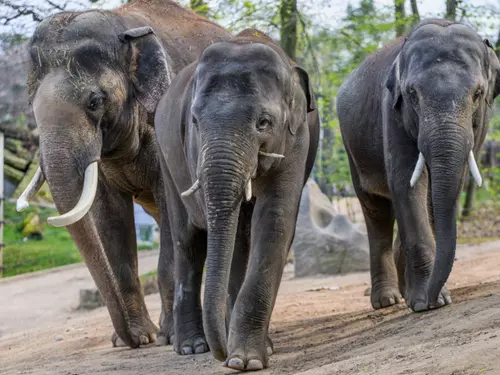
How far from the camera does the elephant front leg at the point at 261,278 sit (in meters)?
6.51

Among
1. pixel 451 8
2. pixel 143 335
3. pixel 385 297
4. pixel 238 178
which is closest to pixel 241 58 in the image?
pixel 238 178

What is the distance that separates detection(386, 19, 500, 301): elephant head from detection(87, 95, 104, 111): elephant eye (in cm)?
216

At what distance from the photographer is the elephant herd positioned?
650 cm

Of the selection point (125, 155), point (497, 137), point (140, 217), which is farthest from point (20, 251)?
point (125, 155)

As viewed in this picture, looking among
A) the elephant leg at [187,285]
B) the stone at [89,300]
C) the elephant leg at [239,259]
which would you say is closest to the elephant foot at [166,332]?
the elephant leg at [187,285]

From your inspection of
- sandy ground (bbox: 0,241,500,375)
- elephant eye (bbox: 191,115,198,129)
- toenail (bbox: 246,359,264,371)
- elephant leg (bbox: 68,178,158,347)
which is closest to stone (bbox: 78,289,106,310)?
sandy ground (bbox: 0,241,500,375)

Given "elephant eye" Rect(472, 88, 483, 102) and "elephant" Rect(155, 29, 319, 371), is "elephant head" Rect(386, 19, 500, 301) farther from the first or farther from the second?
"elephant" Rect(155, 29, 319, 371)

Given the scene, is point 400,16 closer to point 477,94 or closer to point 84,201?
point 477,94

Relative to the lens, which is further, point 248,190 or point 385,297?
point 385,297

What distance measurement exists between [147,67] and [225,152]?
266 cm

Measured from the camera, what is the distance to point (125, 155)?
8.82m

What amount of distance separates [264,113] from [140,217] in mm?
16888

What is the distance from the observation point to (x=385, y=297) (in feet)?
31.4

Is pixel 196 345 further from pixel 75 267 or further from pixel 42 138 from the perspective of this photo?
pixel 75 267
